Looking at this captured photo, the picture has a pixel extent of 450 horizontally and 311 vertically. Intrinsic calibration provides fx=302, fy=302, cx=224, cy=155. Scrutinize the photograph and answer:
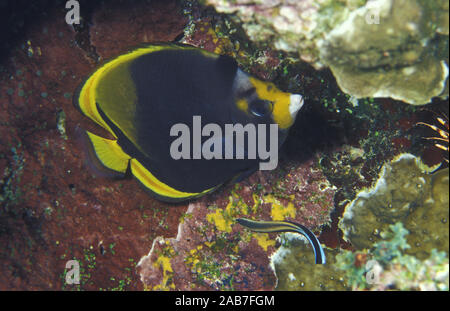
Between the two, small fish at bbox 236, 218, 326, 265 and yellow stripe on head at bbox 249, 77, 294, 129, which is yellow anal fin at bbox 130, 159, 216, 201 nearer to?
small fish at bbox 236, 218, 326, 265

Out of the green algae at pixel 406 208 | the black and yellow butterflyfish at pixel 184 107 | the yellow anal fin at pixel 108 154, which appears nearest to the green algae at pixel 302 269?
the green algae at pixel 406 208

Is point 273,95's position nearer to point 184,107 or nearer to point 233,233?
point 184,107

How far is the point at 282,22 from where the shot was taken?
1.99 metres

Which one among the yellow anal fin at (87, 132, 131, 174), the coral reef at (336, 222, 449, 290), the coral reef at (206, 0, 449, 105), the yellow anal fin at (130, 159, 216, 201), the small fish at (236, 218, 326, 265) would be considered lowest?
the coral reef at (336, 222, 449, 290)

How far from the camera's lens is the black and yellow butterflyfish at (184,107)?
188 centimetres

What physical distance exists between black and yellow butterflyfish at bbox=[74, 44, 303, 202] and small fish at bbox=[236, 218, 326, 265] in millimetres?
661

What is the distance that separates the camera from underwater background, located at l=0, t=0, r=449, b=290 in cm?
207

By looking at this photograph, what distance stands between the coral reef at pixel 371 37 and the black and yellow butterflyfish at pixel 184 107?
0.43 m

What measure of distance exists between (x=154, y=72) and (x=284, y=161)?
1.43 metres

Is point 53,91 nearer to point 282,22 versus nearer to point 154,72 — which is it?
point 154,72

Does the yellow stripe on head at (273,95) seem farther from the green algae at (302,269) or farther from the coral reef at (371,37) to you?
the green algae at (302,269)

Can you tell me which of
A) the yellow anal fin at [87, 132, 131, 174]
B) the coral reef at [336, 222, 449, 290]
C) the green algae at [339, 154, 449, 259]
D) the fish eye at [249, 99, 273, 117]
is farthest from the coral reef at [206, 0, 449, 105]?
the yellow anal fin at [87, 132, 131, 174]

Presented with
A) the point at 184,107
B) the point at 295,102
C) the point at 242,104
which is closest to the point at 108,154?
the point at 184,107

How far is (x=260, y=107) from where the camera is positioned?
1898mm
